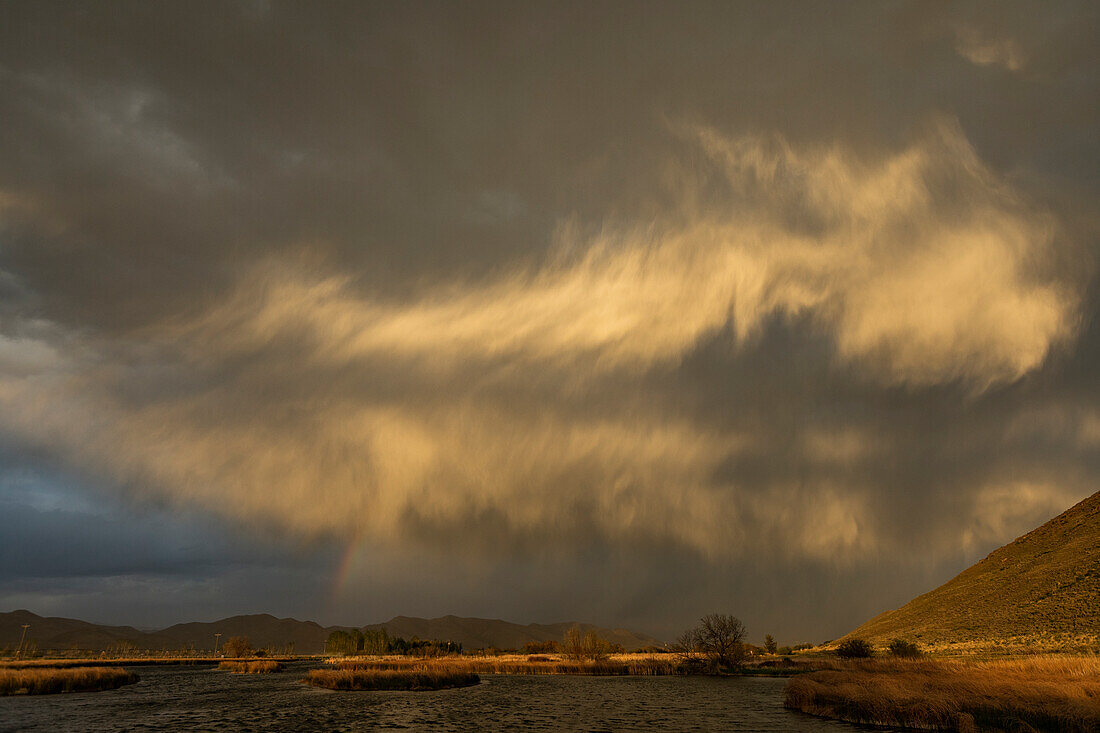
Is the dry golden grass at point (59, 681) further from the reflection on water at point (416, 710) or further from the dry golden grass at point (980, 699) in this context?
the dry golden grass at point (980, 699)

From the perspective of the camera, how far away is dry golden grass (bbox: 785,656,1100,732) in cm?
3781

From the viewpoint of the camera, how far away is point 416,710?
60.6 meters

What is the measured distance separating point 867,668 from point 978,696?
159ft

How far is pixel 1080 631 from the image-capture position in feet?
292

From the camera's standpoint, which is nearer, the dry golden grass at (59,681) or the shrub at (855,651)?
the dry golden grass at (59,681)

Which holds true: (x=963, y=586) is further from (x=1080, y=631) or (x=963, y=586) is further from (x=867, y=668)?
(x=867, y=668)

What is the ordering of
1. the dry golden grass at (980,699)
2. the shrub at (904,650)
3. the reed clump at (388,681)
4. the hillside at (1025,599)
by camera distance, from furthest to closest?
the shrub at (904,650) < the hillside at (1025,599) < the reed clump at (388,681) < the dry golden grass at (980,699)

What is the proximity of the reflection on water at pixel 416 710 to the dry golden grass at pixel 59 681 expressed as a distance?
3.43 metres

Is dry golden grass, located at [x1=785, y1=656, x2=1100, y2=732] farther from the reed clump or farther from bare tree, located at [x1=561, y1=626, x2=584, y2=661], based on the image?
bare tree, located at [x1=561, y1=626, x2=584, y2=661]

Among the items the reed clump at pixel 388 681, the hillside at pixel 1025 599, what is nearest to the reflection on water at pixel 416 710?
the reed clump at pixel 388 681

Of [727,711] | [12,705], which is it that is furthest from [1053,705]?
[12,705]

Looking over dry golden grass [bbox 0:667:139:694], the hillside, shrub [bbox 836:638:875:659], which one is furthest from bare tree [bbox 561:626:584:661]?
dry golden grass [bbox 0:667:139:694]

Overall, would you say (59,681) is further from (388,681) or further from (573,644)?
(573,644)

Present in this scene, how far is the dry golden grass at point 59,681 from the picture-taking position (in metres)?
72.0
